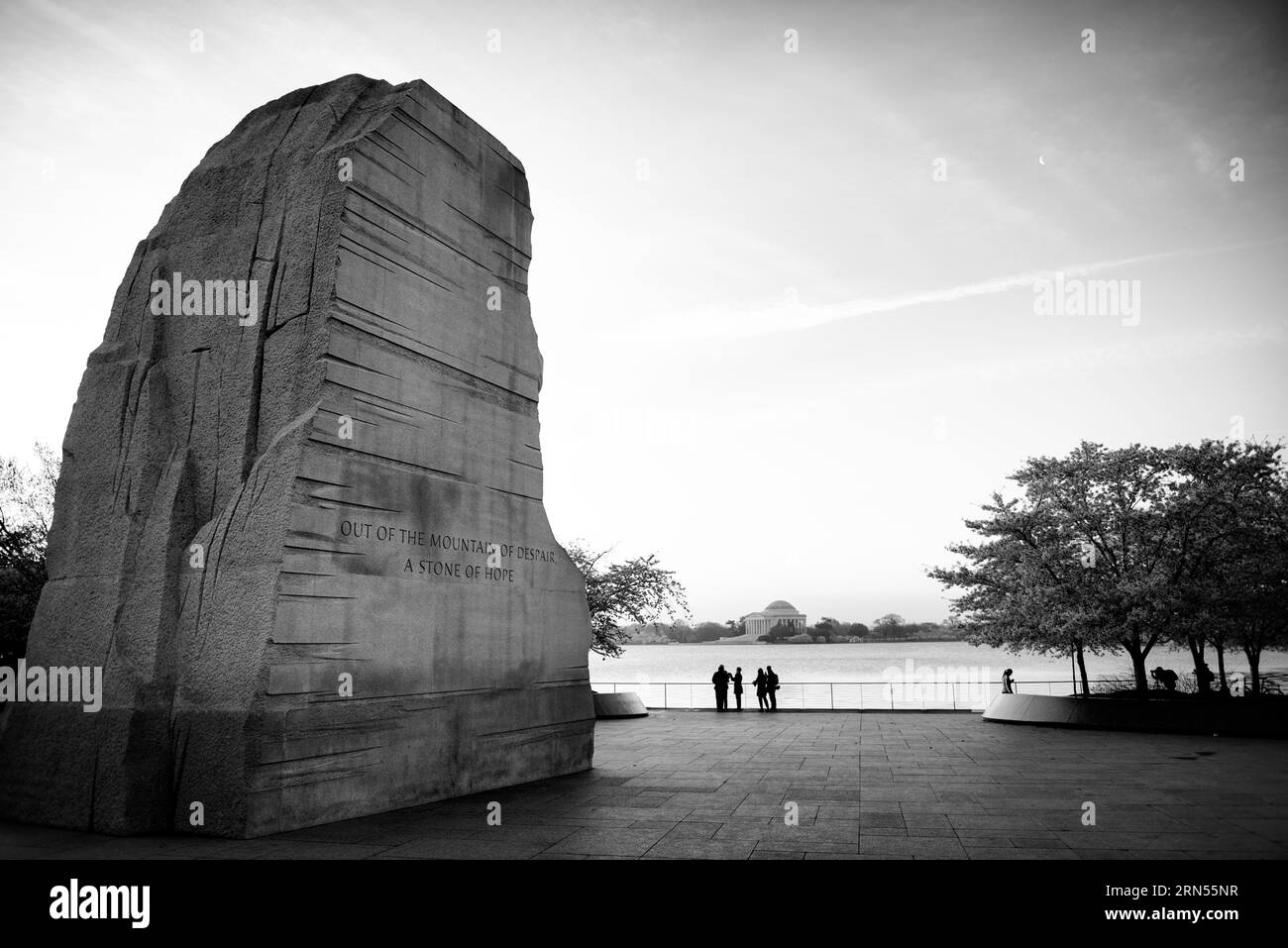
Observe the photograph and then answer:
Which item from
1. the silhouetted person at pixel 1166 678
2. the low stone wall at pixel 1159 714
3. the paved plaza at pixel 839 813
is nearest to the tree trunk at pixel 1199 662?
the silhouetted person at pixel 1166 678

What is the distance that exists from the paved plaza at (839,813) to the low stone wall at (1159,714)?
2.50 m

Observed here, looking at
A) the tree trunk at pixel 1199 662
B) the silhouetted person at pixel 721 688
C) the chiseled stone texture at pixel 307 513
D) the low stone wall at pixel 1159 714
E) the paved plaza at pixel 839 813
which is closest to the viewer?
the paved plaza at pixel 839 813

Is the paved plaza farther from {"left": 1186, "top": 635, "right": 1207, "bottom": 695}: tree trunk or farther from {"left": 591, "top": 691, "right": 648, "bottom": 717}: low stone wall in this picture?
{"left": 591, "top": 691, "right": 648, "bottom": 717}: low stone wall

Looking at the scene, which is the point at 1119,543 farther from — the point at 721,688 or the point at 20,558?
the point at 20,558

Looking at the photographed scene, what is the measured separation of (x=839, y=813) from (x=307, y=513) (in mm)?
6489

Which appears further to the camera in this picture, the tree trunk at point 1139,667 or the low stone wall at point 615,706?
the low stone wall at point 615,706

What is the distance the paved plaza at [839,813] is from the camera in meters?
7.92

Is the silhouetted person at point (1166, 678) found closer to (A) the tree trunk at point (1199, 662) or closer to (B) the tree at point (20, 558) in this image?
(A) the tree trunk at point (1199, 662)

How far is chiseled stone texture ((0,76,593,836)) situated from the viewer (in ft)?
29.7

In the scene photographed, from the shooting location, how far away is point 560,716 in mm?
13336

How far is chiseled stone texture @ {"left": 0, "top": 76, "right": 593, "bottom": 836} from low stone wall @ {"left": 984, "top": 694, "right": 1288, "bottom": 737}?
1350cm

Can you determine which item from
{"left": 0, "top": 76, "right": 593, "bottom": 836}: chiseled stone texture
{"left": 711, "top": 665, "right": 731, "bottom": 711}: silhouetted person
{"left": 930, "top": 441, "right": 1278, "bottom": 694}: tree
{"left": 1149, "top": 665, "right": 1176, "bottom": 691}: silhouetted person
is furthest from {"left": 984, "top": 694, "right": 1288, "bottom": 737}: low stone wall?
{"left": 0, "top": 76, "right": 593, "bottom": 836}: chiseled stone texture
